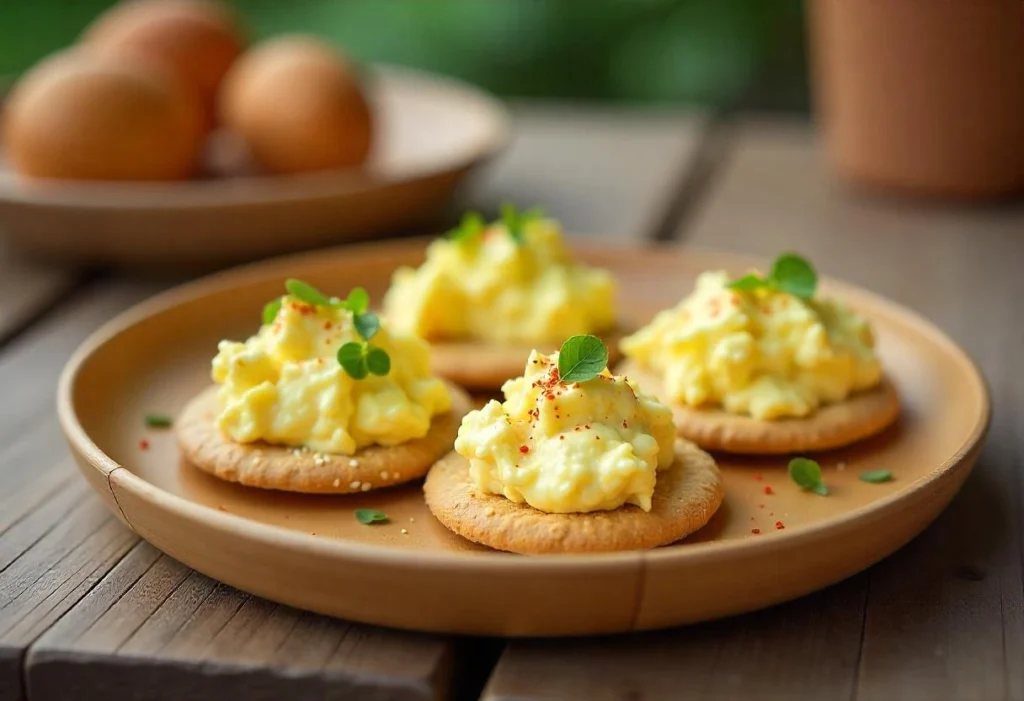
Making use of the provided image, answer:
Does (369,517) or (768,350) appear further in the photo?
(768,350)

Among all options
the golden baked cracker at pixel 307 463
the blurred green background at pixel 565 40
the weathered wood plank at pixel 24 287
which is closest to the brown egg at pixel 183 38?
the weathered wood plank at pixel 24 287

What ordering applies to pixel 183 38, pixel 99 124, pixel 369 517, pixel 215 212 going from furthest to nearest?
1. pixel 183 38
2. pixel 99 124
3. pixel 215 212
4. pixel 369 517

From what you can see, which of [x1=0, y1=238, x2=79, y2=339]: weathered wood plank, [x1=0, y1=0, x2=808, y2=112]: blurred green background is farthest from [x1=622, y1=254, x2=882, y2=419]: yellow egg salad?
[x1=0, y1=0, x2=808, y2=112]: blurred green background

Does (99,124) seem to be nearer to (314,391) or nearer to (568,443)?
(314,391)

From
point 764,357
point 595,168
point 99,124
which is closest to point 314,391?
point 764,357

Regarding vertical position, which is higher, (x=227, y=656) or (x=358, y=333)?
(x=358, y=333)

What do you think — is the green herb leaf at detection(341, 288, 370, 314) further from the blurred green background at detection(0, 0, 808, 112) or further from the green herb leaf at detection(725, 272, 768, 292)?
the blurred green background at detection(0, 0, 808, 112)
